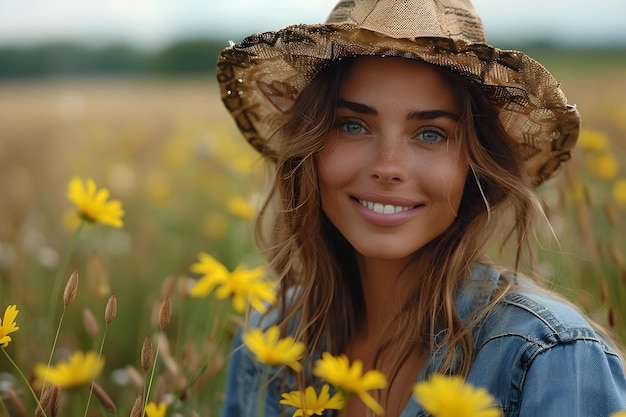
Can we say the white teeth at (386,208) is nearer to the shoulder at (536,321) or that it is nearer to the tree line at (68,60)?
the shoulder at (536,321)

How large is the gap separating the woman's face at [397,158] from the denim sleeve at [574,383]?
0.34 meters

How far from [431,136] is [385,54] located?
0.19m

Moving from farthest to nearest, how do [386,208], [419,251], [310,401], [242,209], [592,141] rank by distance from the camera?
1. [592,141]
2. [242,209]
3. [419,251]
4. [386,208]
5. [310,401]

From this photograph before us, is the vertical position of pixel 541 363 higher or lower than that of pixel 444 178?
lower

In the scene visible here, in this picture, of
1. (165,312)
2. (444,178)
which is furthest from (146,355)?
(444,178)

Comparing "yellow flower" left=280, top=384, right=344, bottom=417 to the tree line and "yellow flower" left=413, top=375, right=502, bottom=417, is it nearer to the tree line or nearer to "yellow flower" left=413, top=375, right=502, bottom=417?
"yellow flower" left=413, top=375, right=502, bottom=417

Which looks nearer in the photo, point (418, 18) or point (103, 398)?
point (103, 398)

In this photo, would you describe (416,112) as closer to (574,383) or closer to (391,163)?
(391,163)

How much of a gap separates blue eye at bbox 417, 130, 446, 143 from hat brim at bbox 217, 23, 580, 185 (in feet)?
0.40

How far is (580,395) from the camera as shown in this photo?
4.22 feet

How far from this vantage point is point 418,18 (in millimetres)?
1454

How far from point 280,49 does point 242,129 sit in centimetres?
36

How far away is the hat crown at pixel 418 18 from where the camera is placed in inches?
56.7

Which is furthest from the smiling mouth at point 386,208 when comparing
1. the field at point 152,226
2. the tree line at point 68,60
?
the tree line at point 68,60
